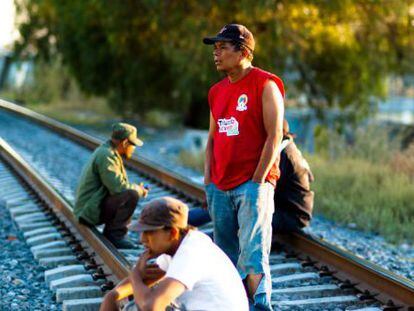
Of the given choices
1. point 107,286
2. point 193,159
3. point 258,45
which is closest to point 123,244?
point 107,286

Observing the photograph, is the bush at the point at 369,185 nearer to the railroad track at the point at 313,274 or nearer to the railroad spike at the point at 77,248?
the railroad track at the point at 313,274

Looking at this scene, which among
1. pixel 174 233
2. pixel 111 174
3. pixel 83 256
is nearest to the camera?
pixel 174 233

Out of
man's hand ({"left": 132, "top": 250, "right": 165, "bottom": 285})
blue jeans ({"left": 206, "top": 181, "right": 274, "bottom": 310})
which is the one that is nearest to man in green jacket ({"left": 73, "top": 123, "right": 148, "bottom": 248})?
blue jeans ({"left": 206, "top": 181, "right": 274, "bottom": 310})

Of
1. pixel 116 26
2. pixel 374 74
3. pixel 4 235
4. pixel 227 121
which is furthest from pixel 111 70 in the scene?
pixel 227 121

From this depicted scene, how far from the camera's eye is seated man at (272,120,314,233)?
22.4ft

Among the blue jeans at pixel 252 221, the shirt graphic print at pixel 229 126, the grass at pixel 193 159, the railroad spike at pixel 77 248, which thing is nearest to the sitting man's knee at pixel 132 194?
the railroad spike at pixel 77 248

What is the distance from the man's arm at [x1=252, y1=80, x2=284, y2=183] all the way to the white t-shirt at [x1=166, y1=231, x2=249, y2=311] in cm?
97

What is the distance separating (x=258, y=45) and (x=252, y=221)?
12338 millimetres

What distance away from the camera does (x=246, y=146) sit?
484cm

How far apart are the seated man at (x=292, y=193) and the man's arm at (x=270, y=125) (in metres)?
2.00

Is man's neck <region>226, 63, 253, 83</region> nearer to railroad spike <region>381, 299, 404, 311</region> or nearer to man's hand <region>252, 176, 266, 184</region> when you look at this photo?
man's hand <region>252, 176, 266, 184</region>

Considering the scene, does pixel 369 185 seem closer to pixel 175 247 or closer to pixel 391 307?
pixel 391 307

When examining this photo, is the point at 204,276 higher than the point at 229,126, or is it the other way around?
the point at 229,126

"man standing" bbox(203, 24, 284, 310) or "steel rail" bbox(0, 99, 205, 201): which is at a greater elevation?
"man standing" bbox(203, 24, 284, 310)
